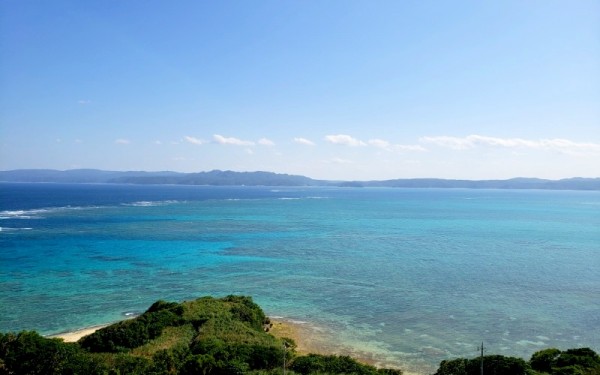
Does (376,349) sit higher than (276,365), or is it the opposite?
(276,365)

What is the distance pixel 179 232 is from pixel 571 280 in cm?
6361

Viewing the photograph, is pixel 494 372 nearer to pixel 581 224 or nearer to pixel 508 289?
pixel 508 289

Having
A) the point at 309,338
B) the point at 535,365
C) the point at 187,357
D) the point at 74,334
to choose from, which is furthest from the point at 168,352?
the point at 535,365

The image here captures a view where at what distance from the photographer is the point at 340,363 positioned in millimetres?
21047

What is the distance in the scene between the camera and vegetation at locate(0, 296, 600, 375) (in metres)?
18.8

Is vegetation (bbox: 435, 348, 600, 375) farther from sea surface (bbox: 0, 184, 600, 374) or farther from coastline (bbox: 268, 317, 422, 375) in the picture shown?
sea surface (bbox: 0, 184, 600, 374)

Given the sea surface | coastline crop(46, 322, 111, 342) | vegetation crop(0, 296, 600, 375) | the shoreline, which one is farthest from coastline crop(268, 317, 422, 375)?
coastline crop(46, 322, 111, 342)

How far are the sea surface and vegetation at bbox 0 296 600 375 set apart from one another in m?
5.80

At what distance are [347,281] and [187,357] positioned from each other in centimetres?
2743

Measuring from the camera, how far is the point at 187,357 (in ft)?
66.9

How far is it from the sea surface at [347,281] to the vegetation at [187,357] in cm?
580

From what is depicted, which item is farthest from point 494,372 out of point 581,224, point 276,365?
point 581,224

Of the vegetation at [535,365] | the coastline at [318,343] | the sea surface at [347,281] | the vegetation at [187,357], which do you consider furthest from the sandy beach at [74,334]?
the vegetation at [535,365]

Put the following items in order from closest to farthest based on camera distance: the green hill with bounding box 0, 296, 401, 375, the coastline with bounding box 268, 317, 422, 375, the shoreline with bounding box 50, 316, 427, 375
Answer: the green hill with bounding box 0, 296, 401, 375
the coastline with bounding box 268, 317, 422, 375
the shoreline with bounding box 50, 316, 427, 375
